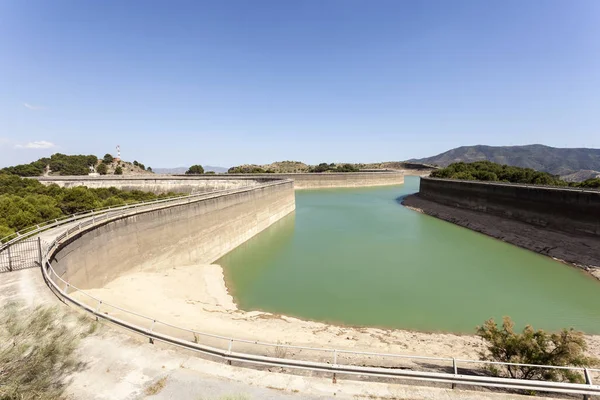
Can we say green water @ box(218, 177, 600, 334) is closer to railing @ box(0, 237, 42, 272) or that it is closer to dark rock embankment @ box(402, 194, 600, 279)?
dark rock embankment @ box(402, 194, 600, 279)

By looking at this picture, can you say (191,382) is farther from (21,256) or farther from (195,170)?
(195,170)

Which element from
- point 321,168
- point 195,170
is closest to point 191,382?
point 195,170

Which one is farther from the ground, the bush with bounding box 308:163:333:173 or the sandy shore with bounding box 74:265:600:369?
the bush with bounding box 308:163:333:173

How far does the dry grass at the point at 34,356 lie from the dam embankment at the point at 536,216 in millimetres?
27269

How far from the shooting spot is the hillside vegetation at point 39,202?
55.8 feet

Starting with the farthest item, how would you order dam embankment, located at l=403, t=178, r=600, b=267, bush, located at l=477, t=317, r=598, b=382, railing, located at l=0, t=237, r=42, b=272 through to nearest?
dam embankment, located at l=403, t=178, r=600, b=267, railing, located at l=0, t=237, r=42, b=272, bush, located at l=477, t=317, r=598, b=382

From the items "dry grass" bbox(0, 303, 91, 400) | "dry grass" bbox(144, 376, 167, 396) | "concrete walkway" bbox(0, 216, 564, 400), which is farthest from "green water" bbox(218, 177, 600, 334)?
"dry grass" bbox(0, 303, 91, 400)

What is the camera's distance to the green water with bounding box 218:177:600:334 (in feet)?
45.2

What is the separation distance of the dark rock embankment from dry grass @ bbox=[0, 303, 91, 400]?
84.7 ft

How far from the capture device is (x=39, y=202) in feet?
69.3

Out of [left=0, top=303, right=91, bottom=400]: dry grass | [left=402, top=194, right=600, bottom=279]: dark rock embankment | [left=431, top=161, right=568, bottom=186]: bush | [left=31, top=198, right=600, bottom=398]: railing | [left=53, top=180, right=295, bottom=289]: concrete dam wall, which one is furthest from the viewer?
[left=431, top=161, right=568, bottom=186]: bush

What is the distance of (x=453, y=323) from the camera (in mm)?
13031

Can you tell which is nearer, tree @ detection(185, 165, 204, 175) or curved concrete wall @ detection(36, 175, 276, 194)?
curved concrete wall @ detection(36, 175, 276, 194)

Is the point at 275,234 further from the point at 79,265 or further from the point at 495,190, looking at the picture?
the point at 495,190
